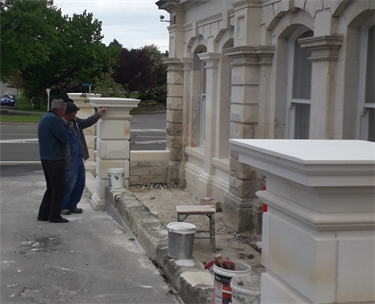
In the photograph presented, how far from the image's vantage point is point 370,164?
210 cm

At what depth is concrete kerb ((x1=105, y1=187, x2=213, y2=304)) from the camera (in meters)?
4.54

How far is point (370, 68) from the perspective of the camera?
293 inches

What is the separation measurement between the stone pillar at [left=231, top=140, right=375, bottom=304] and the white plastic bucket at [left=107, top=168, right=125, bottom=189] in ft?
22.3

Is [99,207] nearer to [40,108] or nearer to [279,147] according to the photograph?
[279,147]

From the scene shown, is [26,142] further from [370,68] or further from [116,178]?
[370,68]

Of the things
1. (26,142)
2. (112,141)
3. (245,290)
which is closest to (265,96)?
(112,141)

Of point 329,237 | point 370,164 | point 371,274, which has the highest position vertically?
point 370,164

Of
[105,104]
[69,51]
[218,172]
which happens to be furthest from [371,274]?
[69,51]

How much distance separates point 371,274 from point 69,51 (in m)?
51.1

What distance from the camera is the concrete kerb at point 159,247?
454 centimetres

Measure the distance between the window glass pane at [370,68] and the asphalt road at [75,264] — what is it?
3.53 m

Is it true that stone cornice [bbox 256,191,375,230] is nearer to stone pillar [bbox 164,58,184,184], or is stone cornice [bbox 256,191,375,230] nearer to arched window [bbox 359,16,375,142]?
arched window [bbox 359,16,375,142]

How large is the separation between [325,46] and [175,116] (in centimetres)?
744

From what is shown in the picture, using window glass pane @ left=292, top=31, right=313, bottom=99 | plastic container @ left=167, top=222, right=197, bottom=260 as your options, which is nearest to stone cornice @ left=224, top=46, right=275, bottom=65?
window glass pane @ left=292, top=31, right=313, bottom=99
